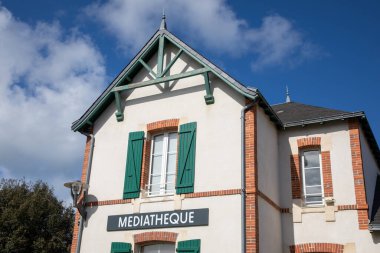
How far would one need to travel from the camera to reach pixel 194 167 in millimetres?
10500

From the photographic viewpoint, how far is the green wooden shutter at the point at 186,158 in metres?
10.4

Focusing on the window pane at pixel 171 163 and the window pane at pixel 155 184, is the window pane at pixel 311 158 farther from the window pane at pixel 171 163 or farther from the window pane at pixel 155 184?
the window pane at pixel 155 184

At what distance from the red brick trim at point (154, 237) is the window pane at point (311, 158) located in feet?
13.9

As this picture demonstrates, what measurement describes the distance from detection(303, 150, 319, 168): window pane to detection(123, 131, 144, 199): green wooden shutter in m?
4.44

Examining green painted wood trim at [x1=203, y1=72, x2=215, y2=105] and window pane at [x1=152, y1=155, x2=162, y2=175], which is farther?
window pane at [x1=152, y1=155, x2=162, y2=175]

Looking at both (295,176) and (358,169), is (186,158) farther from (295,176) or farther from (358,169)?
(358,169)

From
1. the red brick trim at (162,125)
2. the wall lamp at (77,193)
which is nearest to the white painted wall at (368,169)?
the red brick trim at (162,125)

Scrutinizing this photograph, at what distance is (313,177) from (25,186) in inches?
799

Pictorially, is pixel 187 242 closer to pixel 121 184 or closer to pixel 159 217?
pixel 159 217

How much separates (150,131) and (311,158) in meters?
4.39

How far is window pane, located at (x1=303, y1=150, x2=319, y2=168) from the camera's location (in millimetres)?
11930

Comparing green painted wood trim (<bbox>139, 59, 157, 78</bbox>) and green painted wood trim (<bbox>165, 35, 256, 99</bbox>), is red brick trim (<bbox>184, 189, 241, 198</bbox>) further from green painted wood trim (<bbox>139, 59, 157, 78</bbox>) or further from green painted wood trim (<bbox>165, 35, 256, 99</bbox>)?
green painted wood trim (<bbox>139, 59, 157, 78</bbox>)

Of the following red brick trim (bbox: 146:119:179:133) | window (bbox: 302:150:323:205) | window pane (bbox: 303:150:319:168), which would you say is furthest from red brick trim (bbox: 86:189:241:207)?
window pane (bbox: 303:150:319:168)

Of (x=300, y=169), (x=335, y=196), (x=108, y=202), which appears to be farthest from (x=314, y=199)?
(x=108, y=202)
